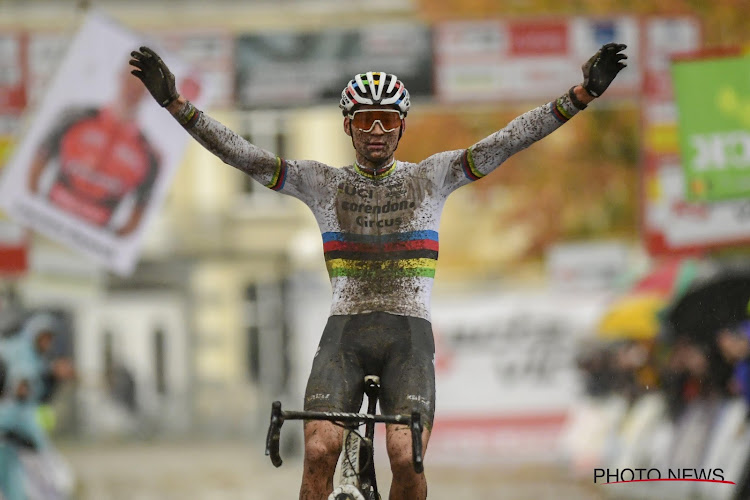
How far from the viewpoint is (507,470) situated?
24.9m

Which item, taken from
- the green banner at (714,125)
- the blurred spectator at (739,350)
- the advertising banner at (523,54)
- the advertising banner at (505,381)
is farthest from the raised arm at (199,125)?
the advertising banner at (505,381)

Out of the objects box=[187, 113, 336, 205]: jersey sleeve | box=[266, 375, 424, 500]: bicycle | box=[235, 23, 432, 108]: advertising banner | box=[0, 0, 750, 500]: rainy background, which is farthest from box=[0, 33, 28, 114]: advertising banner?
box=[266, 375, 424, 500]: bicycle

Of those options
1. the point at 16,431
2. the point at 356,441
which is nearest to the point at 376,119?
the point at 356,441

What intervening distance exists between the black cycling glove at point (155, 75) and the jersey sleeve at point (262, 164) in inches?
7.9

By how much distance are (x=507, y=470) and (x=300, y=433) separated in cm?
389

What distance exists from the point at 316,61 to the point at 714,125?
4.68 meters

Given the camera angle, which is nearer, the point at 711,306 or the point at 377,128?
the point at 377,128

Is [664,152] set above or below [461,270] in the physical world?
below

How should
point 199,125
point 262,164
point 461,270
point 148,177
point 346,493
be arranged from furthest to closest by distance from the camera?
point 461,270
point 148,177
point 262,164
point 199,125
point 346,493

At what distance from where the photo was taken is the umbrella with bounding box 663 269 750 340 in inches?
576

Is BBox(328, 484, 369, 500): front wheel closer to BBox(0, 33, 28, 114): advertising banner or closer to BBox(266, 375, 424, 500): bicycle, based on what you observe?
BBox(266, 375, 424, 500): bicycle

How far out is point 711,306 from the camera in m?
15.9

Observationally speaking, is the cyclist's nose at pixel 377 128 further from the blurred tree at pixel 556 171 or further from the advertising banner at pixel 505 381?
the advertising banner at pixel 505 381

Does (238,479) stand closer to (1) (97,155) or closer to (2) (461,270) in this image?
(1) (97,155)
